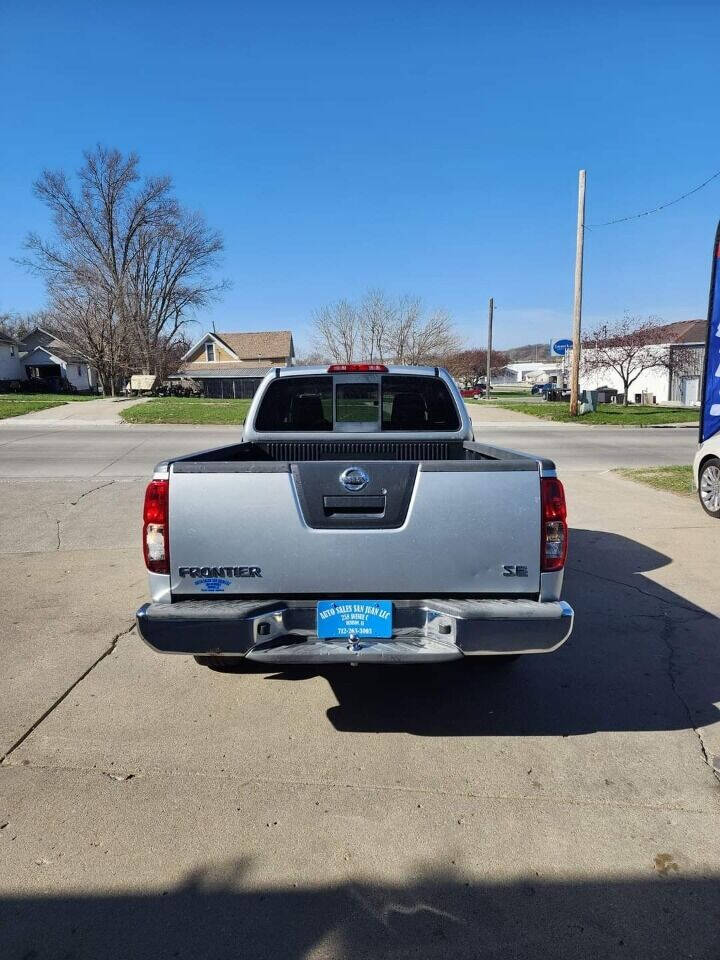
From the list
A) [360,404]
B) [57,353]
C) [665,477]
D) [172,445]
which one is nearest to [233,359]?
[57,353]

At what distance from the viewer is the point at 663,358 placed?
39.1 m

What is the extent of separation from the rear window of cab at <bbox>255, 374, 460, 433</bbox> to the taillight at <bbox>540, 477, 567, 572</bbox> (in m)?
2.15

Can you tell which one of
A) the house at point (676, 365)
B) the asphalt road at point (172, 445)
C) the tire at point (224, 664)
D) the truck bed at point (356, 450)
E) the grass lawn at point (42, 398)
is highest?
the house at point (676, 365)

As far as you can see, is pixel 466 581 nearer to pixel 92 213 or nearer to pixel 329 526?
pixel 329 526

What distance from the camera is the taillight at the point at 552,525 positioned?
122 inches

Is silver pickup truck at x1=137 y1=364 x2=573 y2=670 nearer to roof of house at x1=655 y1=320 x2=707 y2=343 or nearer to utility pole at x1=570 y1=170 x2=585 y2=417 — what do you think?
utility pole at x1=570 y1=170 x2=585 y2=417

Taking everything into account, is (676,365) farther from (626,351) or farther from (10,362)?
(10,362)

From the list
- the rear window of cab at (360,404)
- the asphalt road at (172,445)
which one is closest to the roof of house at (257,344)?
the asphalt road at (172,445)

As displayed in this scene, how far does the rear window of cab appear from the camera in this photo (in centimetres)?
526

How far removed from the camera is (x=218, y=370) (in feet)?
240

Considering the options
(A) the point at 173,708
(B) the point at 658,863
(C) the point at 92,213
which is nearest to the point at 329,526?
(A) the point at 173,708

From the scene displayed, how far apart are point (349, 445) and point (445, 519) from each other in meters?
1.83

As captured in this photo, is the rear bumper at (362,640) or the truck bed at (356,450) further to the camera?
the truck bed at (356,450)

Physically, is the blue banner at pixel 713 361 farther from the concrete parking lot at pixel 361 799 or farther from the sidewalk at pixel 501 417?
the sidewalk at pixel 501 417
